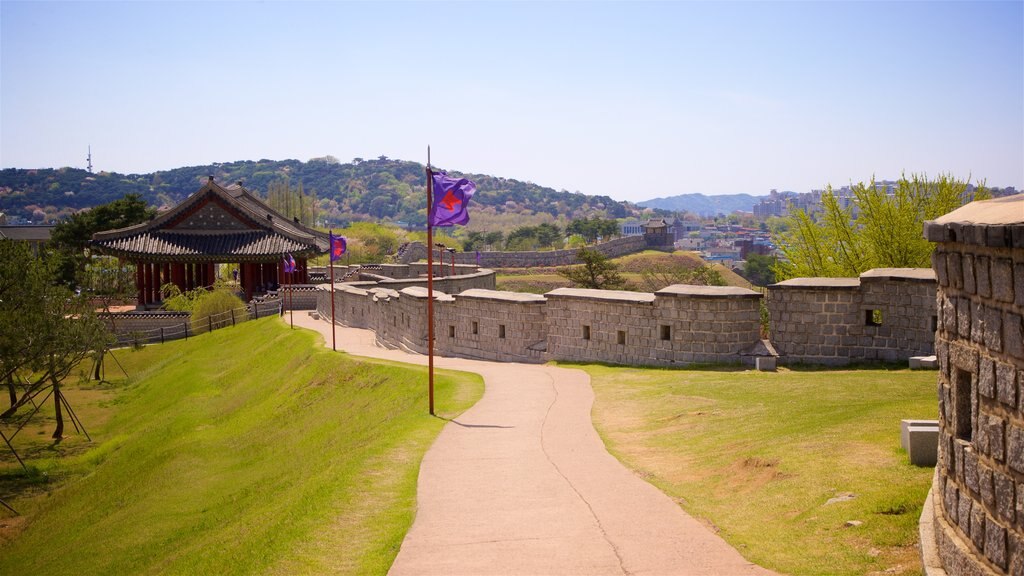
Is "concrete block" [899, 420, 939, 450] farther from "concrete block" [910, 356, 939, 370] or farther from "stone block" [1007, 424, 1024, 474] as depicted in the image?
"concrete block" [910, 356, 939, 370]

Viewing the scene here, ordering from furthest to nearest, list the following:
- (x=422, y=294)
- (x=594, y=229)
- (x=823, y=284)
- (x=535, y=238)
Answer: (x=594, y=229) < (x=535, y=238) < (x=422, y=294) < (x=823, y=284)

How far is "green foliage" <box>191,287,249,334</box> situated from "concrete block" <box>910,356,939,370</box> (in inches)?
1607

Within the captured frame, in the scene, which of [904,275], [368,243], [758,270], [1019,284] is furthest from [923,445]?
[758,270]

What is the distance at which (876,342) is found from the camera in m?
20.4

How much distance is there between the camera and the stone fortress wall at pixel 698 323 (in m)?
20.2

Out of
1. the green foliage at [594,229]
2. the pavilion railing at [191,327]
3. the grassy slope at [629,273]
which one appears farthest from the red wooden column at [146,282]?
the green foliage at [594,229]

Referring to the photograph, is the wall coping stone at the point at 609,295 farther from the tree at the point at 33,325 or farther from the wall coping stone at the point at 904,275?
the tree at the point at 33,325

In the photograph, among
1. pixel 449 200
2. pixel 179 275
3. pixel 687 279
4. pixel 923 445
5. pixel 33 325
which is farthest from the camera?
pixel 687 279

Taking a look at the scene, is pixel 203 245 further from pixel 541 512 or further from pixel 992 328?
pixel 992 328

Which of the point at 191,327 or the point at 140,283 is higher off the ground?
the point at 140,283

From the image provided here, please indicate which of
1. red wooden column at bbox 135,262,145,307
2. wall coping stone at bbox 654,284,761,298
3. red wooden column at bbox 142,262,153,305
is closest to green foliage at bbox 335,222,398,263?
red wooden column at bbox 142,262,153,305

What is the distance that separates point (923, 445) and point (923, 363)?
9051 mm

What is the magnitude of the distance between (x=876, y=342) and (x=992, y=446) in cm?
1445

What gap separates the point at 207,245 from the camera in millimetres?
61062
